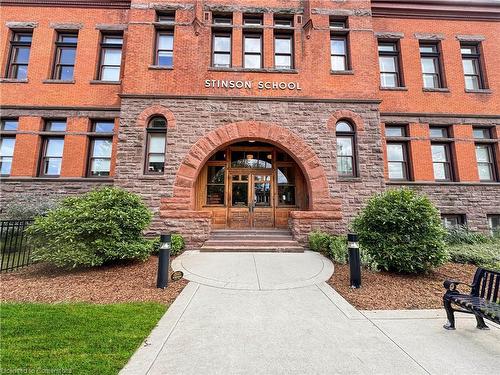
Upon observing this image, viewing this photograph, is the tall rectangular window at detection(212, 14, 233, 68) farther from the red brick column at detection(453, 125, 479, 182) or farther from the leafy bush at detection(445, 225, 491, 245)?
the leafy bush at detection(445, 225, 491, 245)

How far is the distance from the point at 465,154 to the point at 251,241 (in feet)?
36.0

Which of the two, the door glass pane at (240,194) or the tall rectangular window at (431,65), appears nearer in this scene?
the door glass pane at (240,194)

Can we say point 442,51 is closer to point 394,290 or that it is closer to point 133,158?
point 394,290

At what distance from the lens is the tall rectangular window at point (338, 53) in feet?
35.0

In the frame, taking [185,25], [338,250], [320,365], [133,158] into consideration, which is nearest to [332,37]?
[185,25]

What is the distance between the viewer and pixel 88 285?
17.5 ft

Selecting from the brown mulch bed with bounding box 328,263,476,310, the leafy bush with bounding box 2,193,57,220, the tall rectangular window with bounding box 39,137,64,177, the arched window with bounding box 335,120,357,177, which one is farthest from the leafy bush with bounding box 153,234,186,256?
the arched window with bounding box 335,120,357,177

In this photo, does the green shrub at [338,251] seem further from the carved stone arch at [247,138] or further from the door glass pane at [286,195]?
the door glass pane at [286,195]

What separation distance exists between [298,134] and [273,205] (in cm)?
335

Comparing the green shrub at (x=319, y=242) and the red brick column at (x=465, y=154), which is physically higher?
the red brick column at (x=465, y=154)

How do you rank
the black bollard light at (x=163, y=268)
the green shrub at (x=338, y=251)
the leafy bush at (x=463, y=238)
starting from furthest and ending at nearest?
1. the leafy bush at (x=463, y=238)
2. the green shrub at (x=338, y=251)
3. the black bollard light at (x=163, y=268)

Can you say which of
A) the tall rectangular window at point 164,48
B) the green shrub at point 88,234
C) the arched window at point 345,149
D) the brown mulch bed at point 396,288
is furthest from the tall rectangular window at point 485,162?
the tall rectangular window at point 164,48

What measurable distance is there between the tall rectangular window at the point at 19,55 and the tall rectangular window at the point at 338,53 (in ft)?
46.5

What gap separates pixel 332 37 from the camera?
10.8 meters
